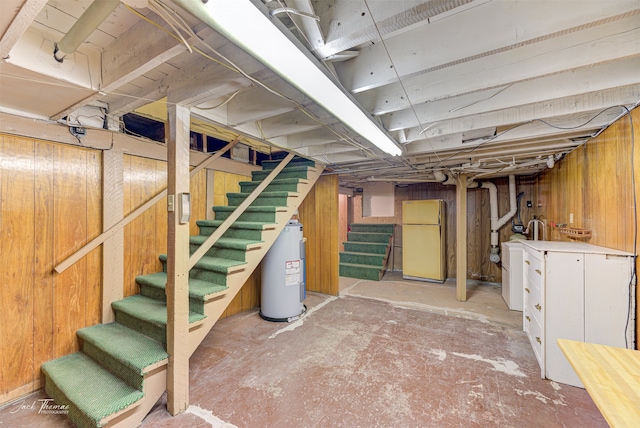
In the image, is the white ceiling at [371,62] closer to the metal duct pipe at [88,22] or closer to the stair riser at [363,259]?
the metal duct pipe at [88,22]

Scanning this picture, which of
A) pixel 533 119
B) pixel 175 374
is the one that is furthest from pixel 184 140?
pixel 533 119

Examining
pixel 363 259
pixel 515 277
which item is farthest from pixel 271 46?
pixel 363 259

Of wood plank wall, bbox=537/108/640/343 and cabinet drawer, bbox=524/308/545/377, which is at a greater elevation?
wood plank wall, bbox=537/108/640/343

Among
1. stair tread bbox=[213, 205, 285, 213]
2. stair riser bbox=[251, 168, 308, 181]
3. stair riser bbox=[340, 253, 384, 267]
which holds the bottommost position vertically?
stair riser bbox=[340, 253, 384, 267]

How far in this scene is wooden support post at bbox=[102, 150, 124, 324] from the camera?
217 centimetres

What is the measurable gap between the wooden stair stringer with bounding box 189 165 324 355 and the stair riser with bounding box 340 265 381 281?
274 cm

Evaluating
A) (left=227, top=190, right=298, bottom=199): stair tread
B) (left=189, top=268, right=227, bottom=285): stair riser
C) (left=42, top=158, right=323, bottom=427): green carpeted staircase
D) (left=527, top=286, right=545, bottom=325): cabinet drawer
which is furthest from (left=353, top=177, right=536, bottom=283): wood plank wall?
(left=189, top=268, right=227, bottom=285): stair riser

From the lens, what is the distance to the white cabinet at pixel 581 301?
181cm

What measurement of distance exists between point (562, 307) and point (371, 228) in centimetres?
434

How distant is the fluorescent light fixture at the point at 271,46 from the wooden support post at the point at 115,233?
1.90 meters

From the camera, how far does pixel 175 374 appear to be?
1.65 metres

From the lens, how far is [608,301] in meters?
1.85

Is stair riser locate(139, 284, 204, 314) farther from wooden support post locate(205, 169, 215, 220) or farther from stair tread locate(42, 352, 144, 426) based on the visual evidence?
wooden support post locate(205, 169, 215, 220)

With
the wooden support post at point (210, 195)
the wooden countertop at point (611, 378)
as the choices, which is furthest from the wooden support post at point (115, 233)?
the wooden countertop at point (611, 378)
